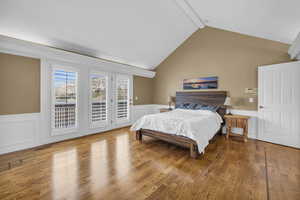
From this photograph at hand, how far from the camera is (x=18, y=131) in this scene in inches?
116

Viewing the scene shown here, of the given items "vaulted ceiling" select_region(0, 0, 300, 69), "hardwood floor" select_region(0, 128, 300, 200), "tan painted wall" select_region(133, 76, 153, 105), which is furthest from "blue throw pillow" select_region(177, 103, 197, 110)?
"vaulted ceiling" select_region(0, 0, 300, 69)

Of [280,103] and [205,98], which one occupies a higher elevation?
[205,98]

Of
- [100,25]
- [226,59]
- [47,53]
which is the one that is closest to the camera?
[47,53]

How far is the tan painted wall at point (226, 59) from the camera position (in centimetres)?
375

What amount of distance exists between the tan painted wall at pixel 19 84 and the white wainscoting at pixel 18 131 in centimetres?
14

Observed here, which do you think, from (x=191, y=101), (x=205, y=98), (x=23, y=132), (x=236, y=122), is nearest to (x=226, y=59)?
(x=205, y=98)

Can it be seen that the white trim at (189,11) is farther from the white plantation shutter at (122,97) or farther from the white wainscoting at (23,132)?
the white wainscoting at (23,132)

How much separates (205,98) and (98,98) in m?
3.67

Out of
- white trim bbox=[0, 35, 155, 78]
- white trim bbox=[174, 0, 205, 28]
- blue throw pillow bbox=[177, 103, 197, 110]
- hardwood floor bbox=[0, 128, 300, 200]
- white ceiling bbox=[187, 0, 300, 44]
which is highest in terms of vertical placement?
white trim bbox=[174, 0, 205, 28]

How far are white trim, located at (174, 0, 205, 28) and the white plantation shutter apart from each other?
2.88m

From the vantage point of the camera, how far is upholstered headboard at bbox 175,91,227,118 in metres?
4.34

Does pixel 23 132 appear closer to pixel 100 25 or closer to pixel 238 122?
pixel 100 25

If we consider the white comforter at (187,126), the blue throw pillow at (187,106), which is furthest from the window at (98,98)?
the blue throw pillow at (187,106)

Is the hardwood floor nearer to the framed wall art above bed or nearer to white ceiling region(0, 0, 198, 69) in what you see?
the framed wall art above bed
